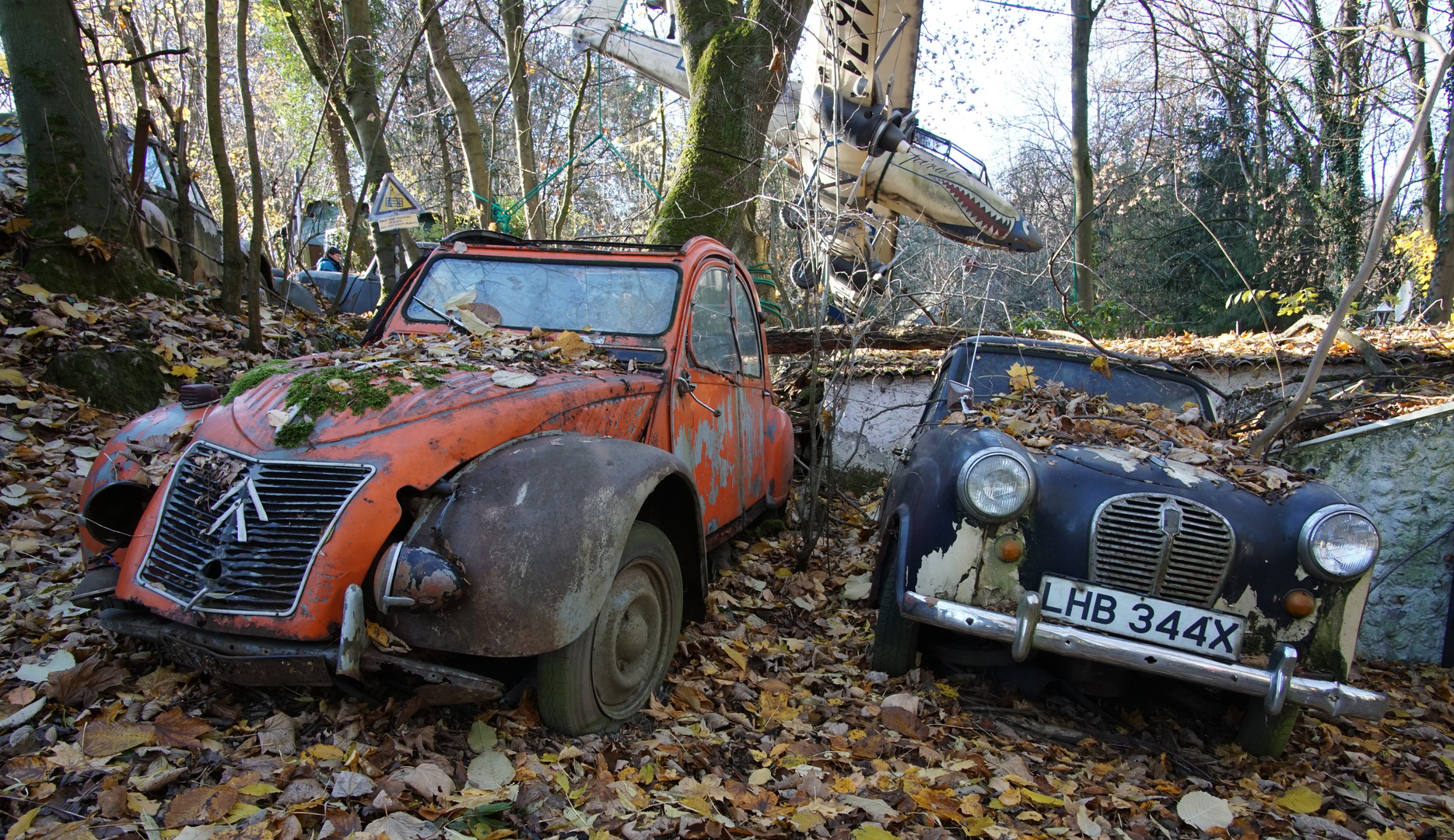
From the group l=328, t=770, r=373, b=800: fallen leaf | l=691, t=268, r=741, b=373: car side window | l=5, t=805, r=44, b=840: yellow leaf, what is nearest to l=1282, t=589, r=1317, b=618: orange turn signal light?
l=691, t=268, r=741, b=373: car side window

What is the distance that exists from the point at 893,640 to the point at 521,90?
12.1m

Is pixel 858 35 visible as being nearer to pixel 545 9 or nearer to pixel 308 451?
pixel 545 9

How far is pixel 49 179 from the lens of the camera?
5621mm

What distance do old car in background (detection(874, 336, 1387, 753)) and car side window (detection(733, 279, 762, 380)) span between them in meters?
1.71

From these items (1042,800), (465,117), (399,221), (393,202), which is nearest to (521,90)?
(465,117)

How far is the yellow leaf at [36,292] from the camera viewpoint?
533 cm

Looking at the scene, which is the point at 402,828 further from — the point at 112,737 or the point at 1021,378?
the point at 1021,378

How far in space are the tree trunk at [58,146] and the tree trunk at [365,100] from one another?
3.72 meters

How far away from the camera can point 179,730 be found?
238 centimetres

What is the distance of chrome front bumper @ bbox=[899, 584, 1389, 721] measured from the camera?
284 centimetres

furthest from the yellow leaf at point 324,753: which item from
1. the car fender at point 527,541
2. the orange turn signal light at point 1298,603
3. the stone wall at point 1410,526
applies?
the stone wall at point 1410,526

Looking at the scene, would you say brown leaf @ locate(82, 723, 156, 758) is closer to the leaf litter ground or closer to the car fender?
the leaf litter ground

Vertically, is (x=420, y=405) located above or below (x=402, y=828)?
above

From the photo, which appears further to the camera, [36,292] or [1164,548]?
[36,292]
